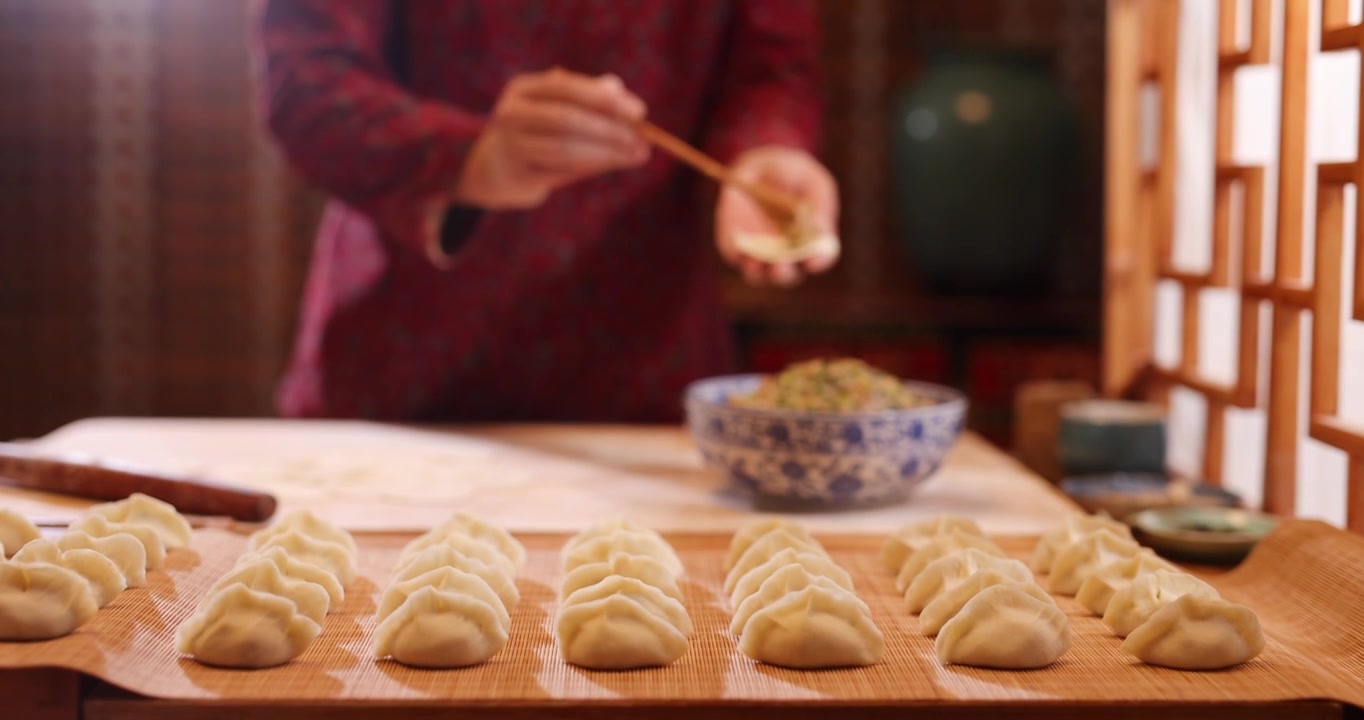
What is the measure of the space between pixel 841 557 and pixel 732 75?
1176mm

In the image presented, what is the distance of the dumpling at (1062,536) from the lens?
1222mm

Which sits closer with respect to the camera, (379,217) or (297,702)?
(297,702)

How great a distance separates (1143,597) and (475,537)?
23.4 inches

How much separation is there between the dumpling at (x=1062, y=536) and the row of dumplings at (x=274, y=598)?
630mm

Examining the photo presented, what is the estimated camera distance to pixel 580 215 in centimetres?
216

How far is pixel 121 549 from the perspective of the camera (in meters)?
1.10

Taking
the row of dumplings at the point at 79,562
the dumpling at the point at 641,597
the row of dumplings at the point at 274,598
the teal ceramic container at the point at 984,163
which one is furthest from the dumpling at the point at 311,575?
the teal ceramic container at the point at 984,163

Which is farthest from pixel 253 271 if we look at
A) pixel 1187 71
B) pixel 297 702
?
pixel 297 702

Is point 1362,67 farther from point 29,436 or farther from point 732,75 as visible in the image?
point 29,436

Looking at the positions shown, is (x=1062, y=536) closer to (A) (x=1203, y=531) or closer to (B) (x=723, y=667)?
(A) (x=1203, y=531)

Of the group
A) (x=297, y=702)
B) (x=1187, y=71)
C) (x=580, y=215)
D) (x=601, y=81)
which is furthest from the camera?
(x=580, y=215)

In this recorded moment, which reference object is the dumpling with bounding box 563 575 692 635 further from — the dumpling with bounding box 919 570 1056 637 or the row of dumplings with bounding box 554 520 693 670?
the dumpling with bounding box 919 570 1056 637

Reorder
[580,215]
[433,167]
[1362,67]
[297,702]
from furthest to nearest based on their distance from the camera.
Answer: [580,215] → [433,167] → [1362,67] → [297,702]

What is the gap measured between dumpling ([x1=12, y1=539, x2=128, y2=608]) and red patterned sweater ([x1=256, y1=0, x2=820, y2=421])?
0.98 m
